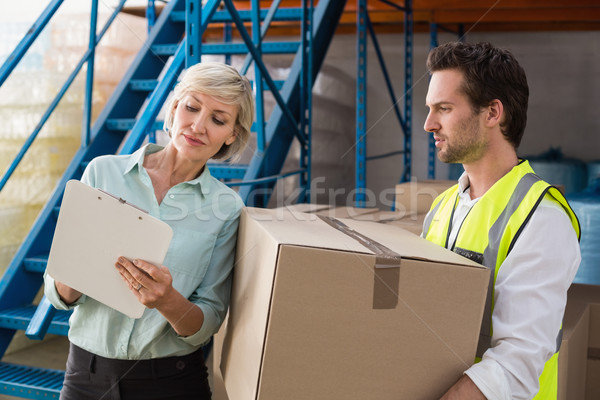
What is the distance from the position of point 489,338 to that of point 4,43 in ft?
14.9

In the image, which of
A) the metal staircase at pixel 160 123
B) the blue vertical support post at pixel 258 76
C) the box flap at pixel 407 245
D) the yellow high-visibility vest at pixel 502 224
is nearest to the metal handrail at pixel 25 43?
the metal staircase at pixel 160 123

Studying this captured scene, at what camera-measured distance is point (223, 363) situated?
1.70m

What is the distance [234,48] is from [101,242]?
342cm

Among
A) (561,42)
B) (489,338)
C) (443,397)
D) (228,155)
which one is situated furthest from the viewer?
(561,42)

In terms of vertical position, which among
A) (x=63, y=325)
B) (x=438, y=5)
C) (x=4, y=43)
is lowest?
(x=63, y=325)

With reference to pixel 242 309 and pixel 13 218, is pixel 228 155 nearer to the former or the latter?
pixel 242 309

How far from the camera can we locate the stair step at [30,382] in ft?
9.84

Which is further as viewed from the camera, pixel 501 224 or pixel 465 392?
pixel 501 224

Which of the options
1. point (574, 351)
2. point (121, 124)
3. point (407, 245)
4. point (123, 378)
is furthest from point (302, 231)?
point (121, 124)

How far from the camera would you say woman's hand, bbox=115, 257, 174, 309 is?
1.42 m

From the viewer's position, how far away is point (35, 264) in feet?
11.6

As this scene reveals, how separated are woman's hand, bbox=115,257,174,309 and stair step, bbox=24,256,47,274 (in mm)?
2303

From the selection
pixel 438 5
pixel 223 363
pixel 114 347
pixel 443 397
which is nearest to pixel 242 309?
pixel 223 363

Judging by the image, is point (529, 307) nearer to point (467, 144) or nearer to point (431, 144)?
point (467, 144)
